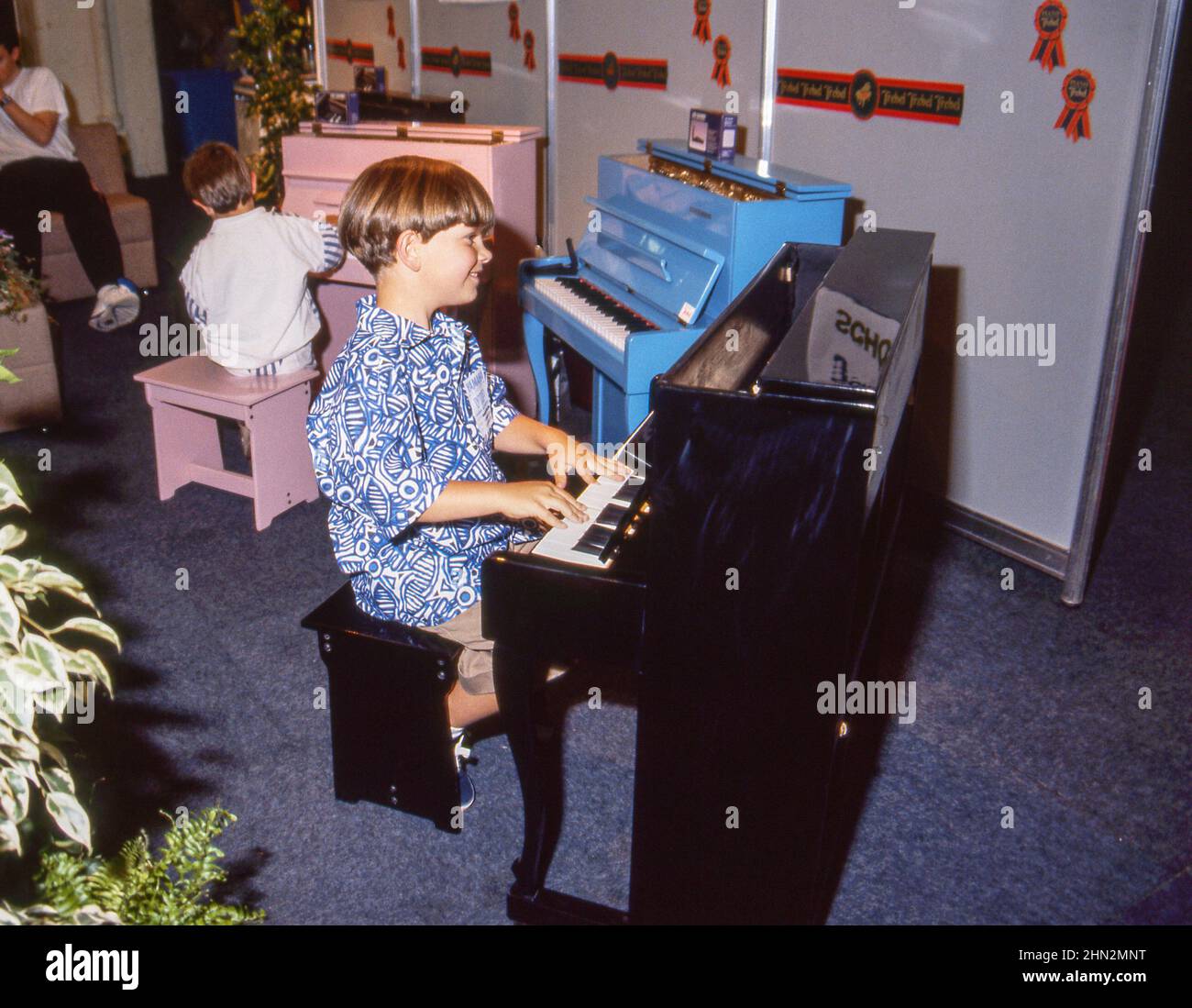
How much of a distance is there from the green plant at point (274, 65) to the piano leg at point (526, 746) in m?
3.70

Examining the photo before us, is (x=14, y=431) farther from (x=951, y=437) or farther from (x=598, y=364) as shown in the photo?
(x=951, y=437)

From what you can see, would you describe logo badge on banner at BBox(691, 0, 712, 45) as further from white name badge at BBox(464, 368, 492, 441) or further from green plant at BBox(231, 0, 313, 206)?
white name badge at BBox(464, 368, 492, 441)

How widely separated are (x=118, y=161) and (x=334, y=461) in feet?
17.0

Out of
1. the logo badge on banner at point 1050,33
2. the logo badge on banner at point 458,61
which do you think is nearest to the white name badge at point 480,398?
the logo badge on banner at point 1050,33

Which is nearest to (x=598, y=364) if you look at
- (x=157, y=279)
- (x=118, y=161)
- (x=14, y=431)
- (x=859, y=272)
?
(x=859, y=272)

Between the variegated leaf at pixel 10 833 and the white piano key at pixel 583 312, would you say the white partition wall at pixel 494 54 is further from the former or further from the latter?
the variegated leaf at pixel 10 833

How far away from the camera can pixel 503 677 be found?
5.31 feet

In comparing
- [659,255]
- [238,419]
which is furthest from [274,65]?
[659,255]

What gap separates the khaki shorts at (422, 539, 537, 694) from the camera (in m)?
1.90

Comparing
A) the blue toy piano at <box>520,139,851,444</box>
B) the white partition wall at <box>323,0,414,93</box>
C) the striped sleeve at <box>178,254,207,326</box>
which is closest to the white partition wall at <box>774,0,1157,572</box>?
the blue toy piano at <box>520,139,851,444</box>

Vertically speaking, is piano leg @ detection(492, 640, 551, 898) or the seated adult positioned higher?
the seated adult

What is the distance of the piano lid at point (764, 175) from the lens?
8.44ft

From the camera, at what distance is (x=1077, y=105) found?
103 inches

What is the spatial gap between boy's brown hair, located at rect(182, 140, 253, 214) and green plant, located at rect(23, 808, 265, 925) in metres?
2.28
